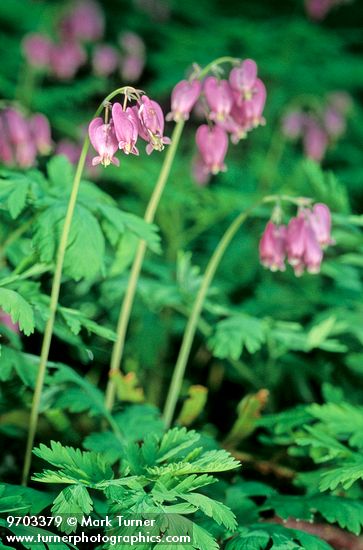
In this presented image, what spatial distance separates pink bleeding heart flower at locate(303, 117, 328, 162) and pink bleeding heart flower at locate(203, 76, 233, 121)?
2303 mm

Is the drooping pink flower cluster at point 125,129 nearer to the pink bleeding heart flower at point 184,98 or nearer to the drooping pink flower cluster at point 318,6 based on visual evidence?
the pink bleeding heart flower at point 184,98

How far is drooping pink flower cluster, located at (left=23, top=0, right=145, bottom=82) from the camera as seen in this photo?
452 cm

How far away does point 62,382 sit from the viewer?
2.37 meters

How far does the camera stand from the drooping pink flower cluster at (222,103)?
7.35ft

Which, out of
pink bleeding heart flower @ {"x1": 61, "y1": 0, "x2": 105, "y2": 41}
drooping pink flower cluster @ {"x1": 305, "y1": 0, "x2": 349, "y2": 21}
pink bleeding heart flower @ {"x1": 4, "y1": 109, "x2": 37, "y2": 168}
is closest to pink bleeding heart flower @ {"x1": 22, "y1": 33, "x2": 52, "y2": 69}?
pink bleeding heart flower @ {"x1": 61, "y1": 0, "x2": 105, "y2": 41}

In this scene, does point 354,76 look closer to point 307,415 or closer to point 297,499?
point 307,415

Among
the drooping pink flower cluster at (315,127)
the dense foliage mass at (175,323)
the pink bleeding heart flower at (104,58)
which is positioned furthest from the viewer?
the pink bleeding heart flower at (104,58)

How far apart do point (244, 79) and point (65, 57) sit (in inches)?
107

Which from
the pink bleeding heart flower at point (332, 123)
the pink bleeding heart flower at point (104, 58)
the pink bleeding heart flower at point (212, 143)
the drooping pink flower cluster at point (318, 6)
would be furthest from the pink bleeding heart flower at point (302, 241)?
the drooping pink flower cluster at point (318, 6)

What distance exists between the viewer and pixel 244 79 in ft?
7.37

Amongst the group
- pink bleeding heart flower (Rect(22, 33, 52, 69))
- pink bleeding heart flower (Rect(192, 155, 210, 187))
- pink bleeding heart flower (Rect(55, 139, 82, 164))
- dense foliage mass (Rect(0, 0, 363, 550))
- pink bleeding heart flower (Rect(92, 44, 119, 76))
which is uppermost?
pink bleeding heart flower (Rect(92, 44, 119, 76))

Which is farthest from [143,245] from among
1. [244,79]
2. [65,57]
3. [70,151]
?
[65,57]

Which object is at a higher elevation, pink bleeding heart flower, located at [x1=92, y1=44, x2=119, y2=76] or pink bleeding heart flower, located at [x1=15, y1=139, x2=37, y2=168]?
pink bleeding heart flower, located at [x1=92, y1=44, x2=119, y2=76]

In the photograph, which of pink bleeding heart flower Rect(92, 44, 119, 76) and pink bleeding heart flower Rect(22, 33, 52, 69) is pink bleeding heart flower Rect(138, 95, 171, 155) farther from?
pink bleeding heart flower Rect(92, 44, 119, 76)
